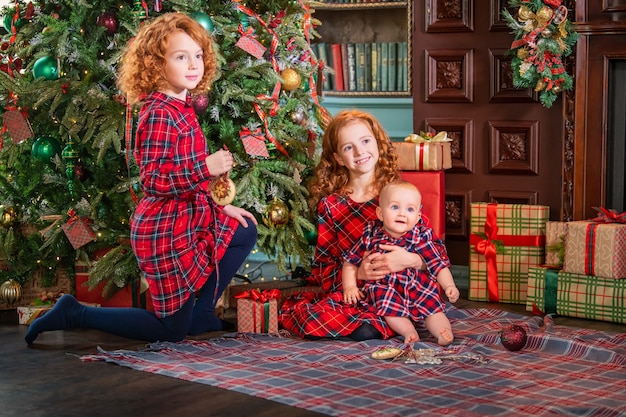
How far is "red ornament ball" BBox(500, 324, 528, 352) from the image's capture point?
3.69m

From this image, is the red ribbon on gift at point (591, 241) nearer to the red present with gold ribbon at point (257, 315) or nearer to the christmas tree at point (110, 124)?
the christmas tree at point (110, 124)

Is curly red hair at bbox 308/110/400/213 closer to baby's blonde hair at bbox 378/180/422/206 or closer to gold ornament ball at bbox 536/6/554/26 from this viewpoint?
baby's blonde hair at bbox 378/180/422/206

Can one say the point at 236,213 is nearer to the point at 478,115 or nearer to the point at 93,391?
the point at 93,391

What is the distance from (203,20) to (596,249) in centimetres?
210

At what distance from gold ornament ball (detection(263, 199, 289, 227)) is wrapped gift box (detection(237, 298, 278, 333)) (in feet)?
1.50

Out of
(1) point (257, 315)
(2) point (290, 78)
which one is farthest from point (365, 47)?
(1) point (257, 315)

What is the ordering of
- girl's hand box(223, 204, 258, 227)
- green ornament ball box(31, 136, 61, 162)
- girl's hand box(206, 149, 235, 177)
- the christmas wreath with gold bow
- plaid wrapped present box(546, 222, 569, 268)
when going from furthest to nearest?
the christmas wreath with gold bow
plaid wrapped present box(546, 222, 569, 268)
green ornament ball box(31, 136, 61, 162)
girl's hand box(223, 204, 258, 227)
girl's hand box(206, 149, 235, 177)

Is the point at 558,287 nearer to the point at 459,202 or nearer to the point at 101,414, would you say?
the point at 459,202

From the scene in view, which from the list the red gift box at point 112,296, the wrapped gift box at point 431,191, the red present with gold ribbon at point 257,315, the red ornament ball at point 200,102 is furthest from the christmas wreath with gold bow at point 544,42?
the red gift box at point 112,296

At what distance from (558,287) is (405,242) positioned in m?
1.08

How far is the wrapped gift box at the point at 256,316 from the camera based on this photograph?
4117mm

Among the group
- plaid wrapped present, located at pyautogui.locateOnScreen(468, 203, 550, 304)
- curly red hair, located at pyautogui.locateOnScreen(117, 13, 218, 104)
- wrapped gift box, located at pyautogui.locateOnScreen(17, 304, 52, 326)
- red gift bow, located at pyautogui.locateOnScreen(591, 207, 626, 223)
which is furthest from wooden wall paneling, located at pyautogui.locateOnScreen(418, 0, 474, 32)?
wrapped gift box, located at pyautogui.locateOnScreen(17, 304, 52, 326)

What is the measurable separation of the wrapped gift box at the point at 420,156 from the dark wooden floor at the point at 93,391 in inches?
69.0

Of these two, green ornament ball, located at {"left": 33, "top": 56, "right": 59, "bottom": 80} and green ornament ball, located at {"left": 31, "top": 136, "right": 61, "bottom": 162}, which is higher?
green ornament ball, located at {"left": 33, "top": 56, "right": 59, "bottom": 80}
